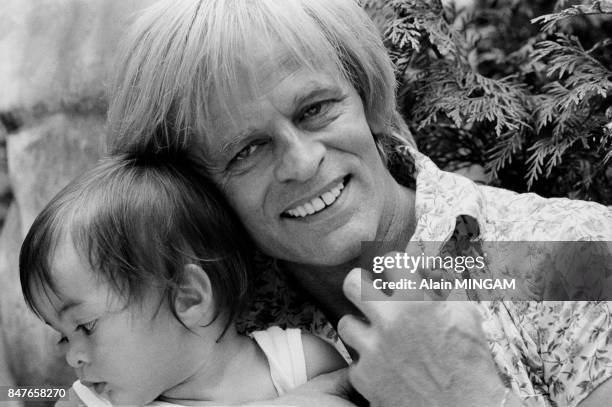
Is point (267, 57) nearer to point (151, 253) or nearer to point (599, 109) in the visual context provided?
point (151, 253)

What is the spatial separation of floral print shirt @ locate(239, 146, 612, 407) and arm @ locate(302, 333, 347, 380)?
33 cm

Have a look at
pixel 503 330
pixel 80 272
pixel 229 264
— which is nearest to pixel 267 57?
pixel 229 264

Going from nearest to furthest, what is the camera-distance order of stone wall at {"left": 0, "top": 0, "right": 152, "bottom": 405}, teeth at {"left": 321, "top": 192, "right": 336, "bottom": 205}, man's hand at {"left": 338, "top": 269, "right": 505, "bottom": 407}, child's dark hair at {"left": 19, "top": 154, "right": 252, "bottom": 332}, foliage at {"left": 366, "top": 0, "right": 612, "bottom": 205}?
man's hand at {"left": 338, "top": 269, "right": 505, "bottom": 407} < child's dark hair at {"left": 19, "top": 154, "right": 252, "bottom": 332} < teeth at {"left": 321, "top": 192, "right": 336, "bottom": 205} < foliage at {"left": 366, "top": 0, "right": 612, "bottom": 205} < stone wall at {"left": 0, "top": 0, "right": 152, "bottom": 405}

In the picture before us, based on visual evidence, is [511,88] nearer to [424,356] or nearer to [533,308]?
[533,308]

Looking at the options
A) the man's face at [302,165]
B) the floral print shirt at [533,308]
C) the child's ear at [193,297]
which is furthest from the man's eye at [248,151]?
the floral print shirt at [533,308]

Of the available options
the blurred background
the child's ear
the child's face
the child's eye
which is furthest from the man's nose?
the blurred background

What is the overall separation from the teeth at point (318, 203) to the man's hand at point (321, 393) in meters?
0.36

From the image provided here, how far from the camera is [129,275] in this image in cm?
170

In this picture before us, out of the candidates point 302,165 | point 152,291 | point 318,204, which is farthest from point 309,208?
point 152,291

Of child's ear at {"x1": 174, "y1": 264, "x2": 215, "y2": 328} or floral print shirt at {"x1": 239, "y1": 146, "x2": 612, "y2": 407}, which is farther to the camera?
child's ear at {"x1": 174, "y1": 264, "x2": 215, "y2": 328}

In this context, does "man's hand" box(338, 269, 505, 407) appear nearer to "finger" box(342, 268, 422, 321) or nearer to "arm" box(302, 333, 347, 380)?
"finger" box(342, 268, 422, 321)

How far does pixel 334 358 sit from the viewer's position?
1.89 meters

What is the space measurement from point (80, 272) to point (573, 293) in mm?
983

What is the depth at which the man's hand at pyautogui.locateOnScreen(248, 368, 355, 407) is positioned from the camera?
170cm
